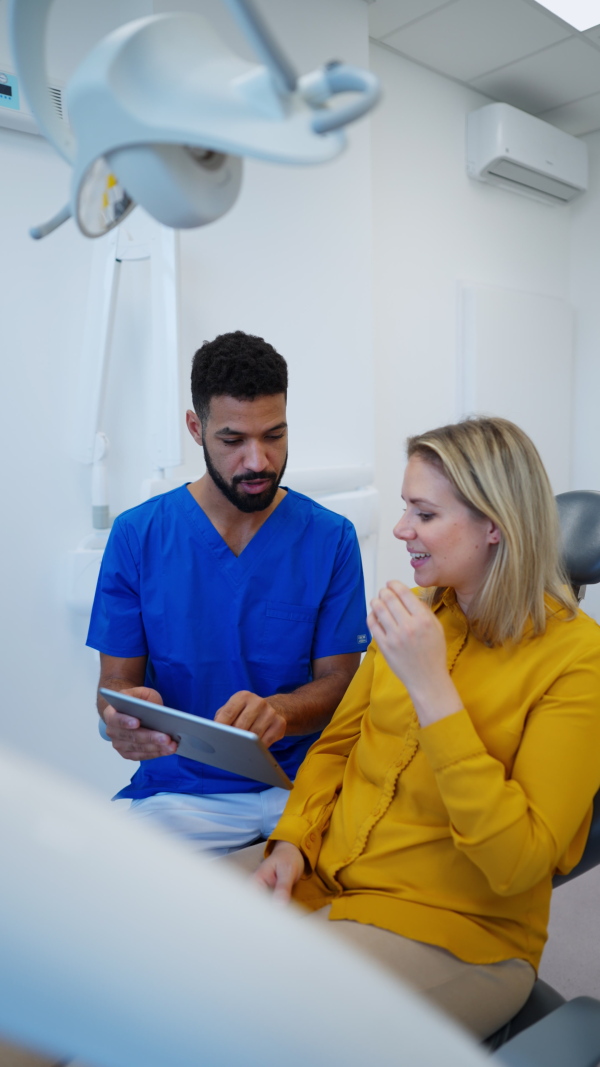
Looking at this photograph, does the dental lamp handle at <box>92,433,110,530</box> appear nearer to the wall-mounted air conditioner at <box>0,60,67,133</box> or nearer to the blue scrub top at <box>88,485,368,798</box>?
the blue scrub top at <box>88,485,368,798</box>

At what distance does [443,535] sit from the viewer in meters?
1.19

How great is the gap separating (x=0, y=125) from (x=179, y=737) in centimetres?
155

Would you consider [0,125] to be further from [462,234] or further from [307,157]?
[462,234]

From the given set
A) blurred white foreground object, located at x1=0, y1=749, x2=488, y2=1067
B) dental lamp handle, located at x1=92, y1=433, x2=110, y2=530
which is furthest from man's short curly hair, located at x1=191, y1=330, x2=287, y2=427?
blurred white foreground object, located at x1=0, y1=749, x2=488, y2=1067

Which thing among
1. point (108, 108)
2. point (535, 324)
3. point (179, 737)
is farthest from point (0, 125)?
point (535, 324)

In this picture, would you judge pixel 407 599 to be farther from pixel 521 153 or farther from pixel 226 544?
pixel 521 153

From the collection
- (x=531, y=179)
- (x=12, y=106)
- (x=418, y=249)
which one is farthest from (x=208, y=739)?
(x=531, y=179)

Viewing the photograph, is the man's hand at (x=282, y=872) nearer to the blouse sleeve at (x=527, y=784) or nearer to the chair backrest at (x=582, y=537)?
the blouse sleeve at (x=527, y=784)

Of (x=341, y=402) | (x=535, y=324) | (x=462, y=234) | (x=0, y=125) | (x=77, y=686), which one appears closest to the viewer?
(x=0, y=125)

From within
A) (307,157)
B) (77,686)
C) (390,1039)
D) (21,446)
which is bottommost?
(77,686)

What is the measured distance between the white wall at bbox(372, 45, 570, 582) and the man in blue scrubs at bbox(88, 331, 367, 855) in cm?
148

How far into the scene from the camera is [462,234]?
3.37 metres

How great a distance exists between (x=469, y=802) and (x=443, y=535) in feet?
1.29

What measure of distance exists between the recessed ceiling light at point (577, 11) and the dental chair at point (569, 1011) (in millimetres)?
1951
